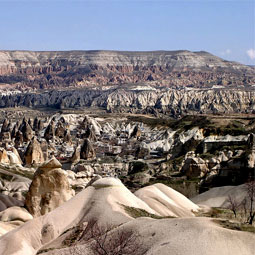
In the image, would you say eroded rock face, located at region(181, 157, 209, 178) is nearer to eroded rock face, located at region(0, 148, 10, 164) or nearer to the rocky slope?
eroded rock face, located at region(0, 148, 10, 164)

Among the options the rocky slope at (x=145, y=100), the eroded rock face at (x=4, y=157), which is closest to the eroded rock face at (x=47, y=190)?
the eroded rock face at (x=4, y=157)

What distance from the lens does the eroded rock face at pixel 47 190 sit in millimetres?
22516

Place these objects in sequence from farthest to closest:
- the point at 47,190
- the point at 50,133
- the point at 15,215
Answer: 1. the point at 50,133
2. the point at 47,190
3. the point at 15,215

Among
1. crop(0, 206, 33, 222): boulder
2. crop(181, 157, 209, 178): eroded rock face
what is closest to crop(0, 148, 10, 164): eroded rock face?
crop(181, 157, 209, 178): eroded rock face

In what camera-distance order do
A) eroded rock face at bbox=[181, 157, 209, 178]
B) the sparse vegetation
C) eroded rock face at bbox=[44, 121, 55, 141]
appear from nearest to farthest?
the sparse vegetation → eroded rock face at bbox=[181, 157, 209, 178] → eroded rock face at bbox=[44, 121, 55, 141]

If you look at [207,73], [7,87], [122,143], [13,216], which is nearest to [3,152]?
[13,216]

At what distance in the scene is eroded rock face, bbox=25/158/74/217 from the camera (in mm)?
22516

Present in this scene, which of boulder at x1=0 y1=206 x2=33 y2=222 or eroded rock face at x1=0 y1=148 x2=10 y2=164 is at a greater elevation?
boulder at x1=0 y1=206 x2=33 y2=222

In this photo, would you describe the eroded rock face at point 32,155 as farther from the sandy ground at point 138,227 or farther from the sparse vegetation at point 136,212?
the sparse vegetation at point 136,212

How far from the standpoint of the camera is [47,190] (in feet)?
74.2

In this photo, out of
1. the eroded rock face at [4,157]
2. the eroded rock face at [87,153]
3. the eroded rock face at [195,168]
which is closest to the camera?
the eroded rock face at [195,168]

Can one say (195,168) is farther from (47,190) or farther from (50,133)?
(50,133)

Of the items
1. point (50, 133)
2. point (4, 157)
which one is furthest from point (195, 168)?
point (50, 133)

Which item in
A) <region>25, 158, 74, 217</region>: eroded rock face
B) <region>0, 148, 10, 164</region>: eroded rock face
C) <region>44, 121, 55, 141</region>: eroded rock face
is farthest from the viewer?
<region>44, 121, 55, 141</region>: eroded rock face
